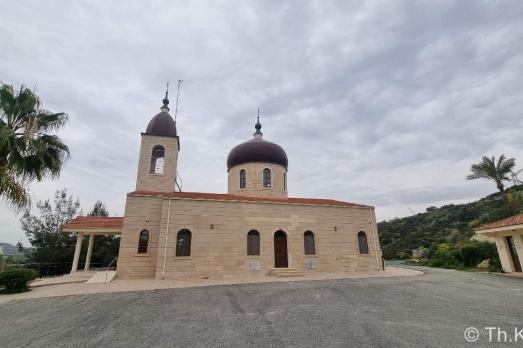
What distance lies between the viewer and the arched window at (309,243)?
17.0m

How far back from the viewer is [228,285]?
39.6ft

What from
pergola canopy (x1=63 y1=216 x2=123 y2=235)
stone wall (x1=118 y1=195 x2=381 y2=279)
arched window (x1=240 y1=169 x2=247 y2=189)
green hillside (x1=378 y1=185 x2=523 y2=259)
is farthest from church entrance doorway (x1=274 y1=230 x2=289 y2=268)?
green hillside (x1=378 y1=185 x2=523 y2=259)

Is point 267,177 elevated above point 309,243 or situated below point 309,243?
above

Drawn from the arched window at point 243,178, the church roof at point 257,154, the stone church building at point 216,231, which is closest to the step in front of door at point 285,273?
the stone church building at point 216,231

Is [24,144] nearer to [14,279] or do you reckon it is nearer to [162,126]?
[14,279]

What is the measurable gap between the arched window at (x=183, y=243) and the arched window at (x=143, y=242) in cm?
193

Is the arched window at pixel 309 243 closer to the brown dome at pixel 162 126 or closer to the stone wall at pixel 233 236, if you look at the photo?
the stone wall at pixel 233 236

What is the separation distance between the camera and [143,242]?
15.0m

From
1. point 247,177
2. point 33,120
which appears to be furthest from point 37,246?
point 247,177

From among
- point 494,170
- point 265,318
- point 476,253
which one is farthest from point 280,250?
point 494,170

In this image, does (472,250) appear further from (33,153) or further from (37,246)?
(37,246)

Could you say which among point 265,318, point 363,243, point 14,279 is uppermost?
point 363,243

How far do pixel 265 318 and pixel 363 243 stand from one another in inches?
549

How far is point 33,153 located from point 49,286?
6.63 metres
